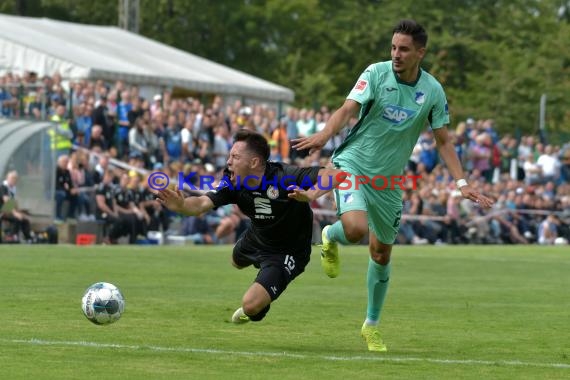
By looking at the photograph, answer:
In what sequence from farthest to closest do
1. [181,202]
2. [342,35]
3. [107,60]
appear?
[342,35]
[107,60]
[181,202]

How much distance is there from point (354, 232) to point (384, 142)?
873 mm

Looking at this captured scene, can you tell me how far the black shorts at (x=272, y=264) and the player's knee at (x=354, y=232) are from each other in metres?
0.45

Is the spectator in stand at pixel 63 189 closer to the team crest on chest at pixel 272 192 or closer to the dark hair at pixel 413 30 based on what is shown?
the team crest on chest at pixel 272 192

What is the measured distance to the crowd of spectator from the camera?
29500 mm

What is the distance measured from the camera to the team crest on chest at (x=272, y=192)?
36.9 ft

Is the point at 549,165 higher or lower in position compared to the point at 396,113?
lower

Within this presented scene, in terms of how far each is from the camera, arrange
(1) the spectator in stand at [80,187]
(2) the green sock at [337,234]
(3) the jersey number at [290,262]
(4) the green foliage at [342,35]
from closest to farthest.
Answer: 1. (3) the jersey number at [290,262]
2. (2) the green sock at [337,234]
3. (1) the spectator in stand at [80,187]
4. (4) the green foliage at [342,35]

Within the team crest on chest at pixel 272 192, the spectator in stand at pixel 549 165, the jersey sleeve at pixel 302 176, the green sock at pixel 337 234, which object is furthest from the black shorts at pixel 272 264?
the spectator in stand at pixel 549 165

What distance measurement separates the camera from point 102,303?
11.4 m

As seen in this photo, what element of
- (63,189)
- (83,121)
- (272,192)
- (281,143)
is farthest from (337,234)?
(281,143)

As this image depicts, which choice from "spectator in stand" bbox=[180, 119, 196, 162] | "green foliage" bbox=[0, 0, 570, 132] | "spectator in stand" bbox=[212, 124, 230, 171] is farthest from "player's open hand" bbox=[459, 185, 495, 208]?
"green foliage" bbox=[0, 0, 570, 132]

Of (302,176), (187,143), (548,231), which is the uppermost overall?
(302,176)

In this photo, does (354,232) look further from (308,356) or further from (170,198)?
(170,198)

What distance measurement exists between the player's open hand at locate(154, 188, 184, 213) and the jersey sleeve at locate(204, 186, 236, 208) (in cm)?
79
